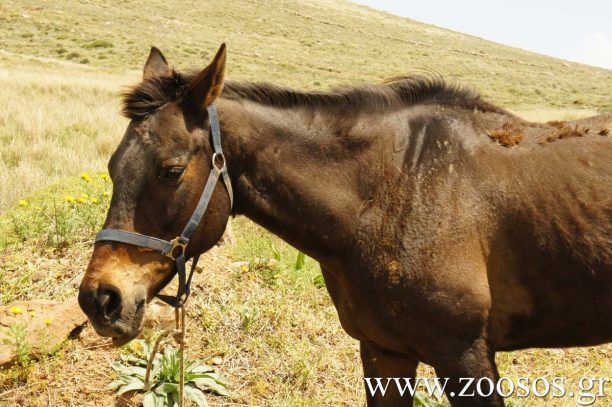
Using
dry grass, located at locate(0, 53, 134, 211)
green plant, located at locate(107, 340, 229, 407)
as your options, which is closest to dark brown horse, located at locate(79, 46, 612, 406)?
green plant, located at locate(107, 340, 229, 407)

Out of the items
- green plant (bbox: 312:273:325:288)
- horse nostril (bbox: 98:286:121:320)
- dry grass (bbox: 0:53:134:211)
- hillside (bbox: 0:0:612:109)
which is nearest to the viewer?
→ horse nostril (bbox: 98:286:121:320)

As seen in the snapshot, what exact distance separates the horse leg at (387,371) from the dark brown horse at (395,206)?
11 cm

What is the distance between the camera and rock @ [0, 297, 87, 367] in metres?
3.64

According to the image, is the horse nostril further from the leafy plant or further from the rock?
the leafy plant

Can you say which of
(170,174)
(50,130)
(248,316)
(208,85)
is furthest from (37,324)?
(50,130)

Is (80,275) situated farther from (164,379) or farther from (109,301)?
(109,301)

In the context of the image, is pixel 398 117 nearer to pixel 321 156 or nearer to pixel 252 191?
pixel 321 156

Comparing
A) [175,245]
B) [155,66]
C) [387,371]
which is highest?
[155,66]

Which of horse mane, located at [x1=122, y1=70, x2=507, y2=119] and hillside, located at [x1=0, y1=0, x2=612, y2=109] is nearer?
horse mane, located at [x1=122, y1=70, x2=507, y2=119]

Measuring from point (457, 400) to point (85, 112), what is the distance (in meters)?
11.2

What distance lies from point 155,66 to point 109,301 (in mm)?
1246

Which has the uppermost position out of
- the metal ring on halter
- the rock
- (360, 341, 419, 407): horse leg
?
the metal ring on halter

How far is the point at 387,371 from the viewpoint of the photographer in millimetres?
3035

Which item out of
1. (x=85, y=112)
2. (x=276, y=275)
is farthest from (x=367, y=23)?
(x=276, y=275)
